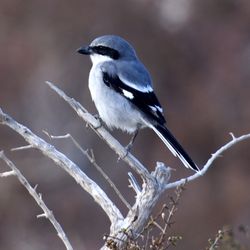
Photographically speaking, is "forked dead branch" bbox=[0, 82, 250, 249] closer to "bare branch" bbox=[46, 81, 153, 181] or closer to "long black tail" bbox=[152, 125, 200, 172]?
"bare branch" bbox=[46, 81, 153, 181]

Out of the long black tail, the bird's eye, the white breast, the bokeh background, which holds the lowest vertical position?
the bokeh background

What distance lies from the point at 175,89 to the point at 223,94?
1.95 ft

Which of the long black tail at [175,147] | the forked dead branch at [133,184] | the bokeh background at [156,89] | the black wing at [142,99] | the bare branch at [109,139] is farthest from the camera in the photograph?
the bokeh background at [156,89]

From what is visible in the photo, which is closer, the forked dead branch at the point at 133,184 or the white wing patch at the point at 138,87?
the forked dead branch at the point at 133,184

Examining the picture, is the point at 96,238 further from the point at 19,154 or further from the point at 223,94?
the point at 223,94

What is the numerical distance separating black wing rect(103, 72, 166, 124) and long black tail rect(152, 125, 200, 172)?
64mm

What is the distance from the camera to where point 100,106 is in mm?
4484

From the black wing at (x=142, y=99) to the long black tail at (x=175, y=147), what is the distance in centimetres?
6

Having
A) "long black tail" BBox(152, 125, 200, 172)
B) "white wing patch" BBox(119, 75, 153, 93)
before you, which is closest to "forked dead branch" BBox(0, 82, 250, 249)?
"long black tail" BBox(152, 125, 200, 172)

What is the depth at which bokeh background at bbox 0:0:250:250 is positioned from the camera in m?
9.06

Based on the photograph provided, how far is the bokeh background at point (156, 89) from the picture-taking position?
9062 mm

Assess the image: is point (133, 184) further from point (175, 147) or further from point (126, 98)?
point (126, 98)

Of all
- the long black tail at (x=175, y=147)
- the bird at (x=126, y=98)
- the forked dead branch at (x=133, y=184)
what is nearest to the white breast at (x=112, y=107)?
the bird at (x=126, y=98)

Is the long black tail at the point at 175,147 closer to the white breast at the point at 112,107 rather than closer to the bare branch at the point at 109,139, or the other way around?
the white breast at the point at 112,107
